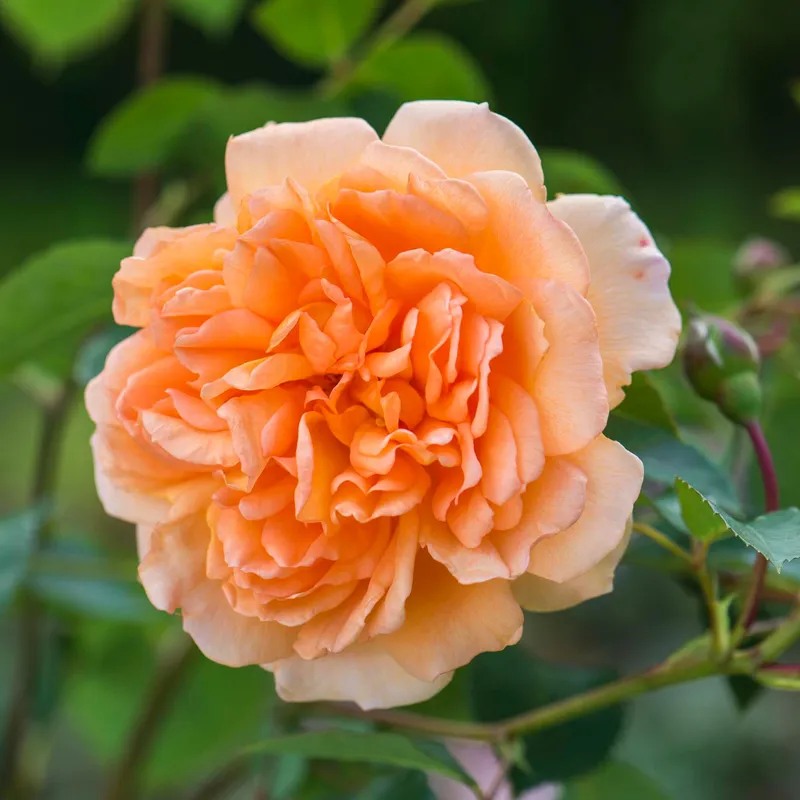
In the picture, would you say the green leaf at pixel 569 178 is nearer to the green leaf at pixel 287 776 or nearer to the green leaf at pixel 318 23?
the green leaf at pixel 318 23

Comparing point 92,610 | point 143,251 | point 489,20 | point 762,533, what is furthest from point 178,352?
point 489,20

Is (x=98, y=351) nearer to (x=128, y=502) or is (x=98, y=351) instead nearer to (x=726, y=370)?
(x=128, y=502)

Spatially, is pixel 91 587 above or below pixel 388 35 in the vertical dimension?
below

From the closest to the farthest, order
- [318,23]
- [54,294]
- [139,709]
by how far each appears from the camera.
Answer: [54,294], [318,23], [139,709]

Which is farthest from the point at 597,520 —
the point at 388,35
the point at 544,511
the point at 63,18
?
the point at 63,18

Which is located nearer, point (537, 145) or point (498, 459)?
point (498, 459)

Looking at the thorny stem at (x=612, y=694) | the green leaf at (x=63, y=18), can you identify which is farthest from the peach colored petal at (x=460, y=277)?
the green leaf at (x=63, y=18)
